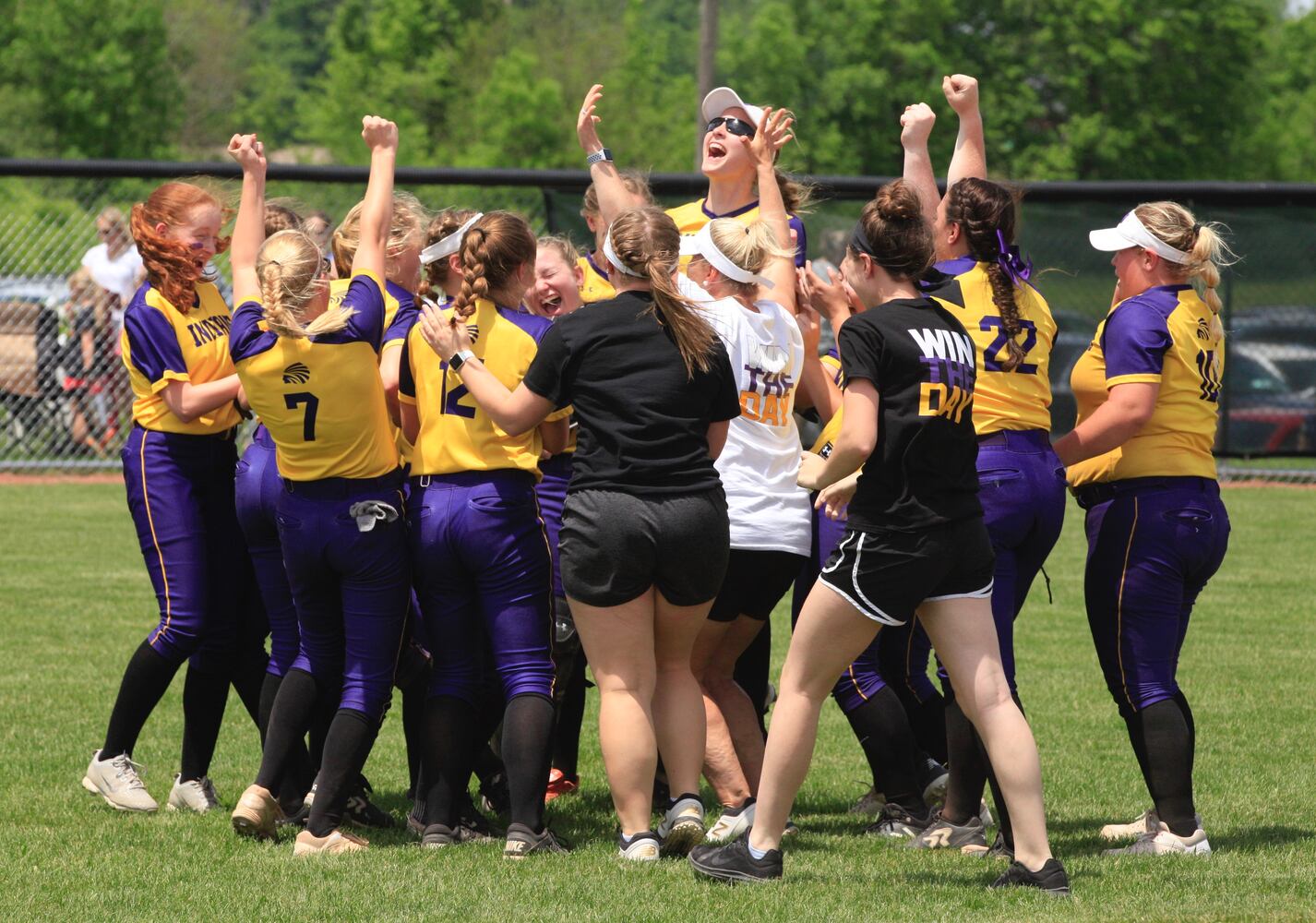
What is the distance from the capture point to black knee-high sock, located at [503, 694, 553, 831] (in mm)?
4734

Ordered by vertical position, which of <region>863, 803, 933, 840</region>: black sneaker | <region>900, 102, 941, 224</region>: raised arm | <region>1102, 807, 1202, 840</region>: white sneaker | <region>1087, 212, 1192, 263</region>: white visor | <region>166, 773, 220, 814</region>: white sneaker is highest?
<region>900, 102, 941, 224</region>: raised arm

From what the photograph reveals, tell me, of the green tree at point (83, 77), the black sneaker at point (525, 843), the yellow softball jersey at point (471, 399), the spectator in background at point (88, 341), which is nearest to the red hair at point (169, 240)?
the yellow softball jersey at point (471, 399)

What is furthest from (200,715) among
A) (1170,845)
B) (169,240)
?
(1170,845)

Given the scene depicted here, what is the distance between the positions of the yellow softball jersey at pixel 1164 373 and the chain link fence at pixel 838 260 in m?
7.69

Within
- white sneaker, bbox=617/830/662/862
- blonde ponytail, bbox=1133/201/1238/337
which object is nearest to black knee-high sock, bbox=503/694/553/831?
white sneaker, bbox=617/830/662/862

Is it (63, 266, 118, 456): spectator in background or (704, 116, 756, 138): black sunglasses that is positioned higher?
(704, 116, 756, 138): black sunglasses

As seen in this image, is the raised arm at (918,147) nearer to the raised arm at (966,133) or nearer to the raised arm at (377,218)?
the raised arm at (966,133)

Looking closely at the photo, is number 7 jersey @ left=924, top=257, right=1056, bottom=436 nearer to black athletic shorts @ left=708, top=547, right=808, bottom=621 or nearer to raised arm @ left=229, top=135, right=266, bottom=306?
black athletic shorts @ left=708, top=547, right=808, bottom=621

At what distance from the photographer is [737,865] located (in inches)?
171

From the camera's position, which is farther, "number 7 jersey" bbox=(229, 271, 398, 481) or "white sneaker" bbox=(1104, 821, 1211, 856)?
"white sneaker" bbox=(1104, 821, 1211, 856)

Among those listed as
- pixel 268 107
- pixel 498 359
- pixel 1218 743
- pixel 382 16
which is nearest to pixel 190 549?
pixel 498 359

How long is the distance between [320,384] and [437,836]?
1418mm

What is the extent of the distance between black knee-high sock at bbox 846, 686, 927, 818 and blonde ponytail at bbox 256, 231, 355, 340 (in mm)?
2079

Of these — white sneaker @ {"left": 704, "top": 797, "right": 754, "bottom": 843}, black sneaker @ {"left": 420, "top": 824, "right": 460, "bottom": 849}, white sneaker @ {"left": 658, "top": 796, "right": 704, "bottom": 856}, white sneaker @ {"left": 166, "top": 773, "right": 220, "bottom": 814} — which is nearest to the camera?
white sneaker @ {"left": 658, "top": 796, "right": 704, "bottom": 856}
